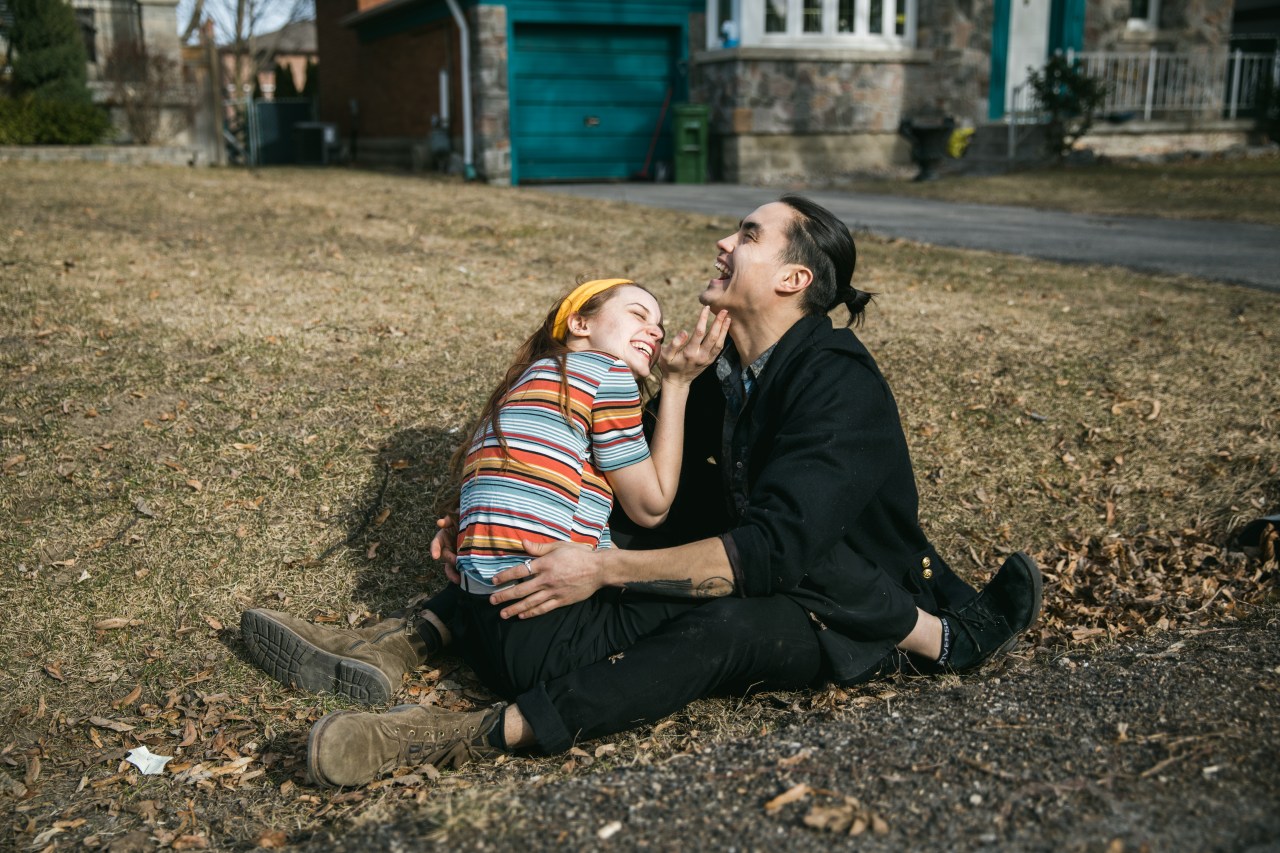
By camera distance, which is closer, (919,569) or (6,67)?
(919,569)

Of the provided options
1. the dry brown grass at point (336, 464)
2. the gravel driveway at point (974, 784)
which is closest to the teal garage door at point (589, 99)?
the dry brown grass at point (336, 464)

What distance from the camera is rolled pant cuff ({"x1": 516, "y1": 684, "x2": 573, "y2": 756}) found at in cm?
276

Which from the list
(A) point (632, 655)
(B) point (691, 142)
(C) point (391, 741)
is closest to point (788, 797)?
(A) point (632, 655)

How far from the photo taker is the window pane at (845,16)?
643 inches

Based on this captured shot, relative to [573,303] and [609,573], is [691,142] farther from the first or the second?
[609,573]

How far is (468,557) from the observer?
9.82 feet

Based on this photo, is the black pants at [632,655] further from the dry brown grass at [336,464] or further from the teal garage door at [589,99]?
the teal garage door at [589,99]

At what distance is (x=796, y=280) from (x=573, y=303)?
0.64 m

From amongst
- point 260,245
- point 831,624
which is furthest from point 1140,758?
point 260,245

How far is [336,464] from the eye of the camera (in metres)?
4.57

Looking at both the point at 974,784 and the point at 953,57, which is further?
the point at 953,57

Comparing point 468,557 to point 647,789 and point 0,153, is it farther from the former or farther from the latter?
point 0,153

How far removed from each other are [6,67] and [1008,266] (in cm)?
1484

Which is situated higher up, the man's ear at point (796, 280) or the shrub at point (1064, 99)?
the shrub at point (1064, 99)
